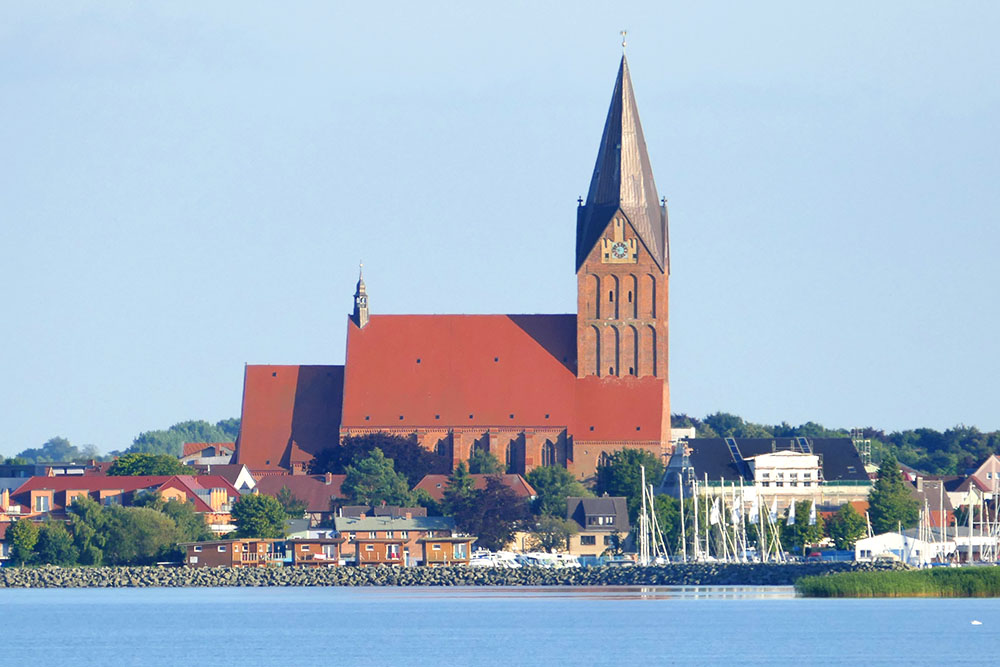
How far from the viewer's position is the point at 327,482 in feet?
377

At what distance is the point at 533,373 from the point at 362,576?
93.8 ft

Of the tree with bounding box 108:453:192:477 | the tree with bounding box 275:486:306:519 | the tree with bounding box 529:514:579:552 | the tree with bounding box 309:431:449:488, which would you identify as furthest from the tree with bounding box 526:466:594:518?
the tree with bounding box 108:453:192:477

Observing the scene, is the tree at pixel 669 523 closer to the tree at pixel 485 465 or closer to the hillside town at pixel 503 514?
the hillside town at pixel 503 514

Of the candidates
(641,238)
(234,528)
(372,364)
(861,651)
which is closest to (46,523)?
(234,528)

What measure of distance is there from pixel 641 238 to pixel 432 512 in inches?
653

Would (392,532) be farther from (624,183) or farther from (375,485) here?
(624,183)

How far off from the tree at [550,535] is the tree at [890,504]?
12.6 m

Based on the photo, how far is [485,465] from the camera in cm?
11569

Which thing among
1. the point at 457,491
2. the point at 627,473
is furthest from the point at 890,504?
the point at 457,491

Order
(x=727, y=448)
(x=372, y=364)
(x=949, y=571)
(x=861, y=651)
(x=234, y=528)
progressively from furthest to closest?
(x=372, y=364), (x=727, y=448), (x=234, y=528), (x=949, y=571), (x=861, y=651)

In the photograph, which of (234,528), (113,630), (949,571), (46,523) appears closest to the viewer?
(113,630)

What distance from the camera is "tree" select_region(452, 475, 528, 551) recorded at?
10244cm

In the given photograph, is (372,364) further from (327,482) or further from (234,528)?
(234,528)

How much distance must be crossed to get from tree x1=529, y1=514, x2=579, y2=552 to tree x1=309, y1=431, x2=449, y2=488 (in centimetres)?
1180
